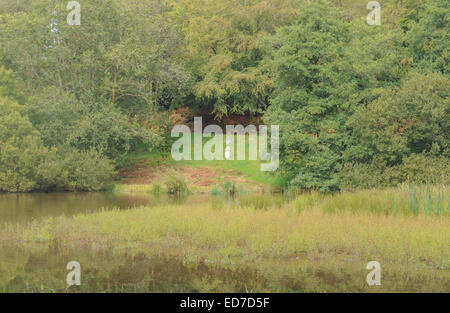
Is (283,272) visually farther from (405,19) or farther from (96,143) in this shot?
(405,19)

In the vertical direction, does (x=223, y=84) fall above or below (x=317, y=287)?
above

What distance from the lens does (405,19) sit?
3644cm

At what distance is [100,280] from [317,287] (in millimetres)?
4096

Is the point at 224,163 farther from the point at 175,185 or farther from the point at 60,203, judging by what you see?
the point at 60,203

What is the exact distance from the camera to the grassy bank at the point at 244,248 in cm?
1009

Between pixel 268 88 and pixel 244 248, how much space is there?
99.4ft

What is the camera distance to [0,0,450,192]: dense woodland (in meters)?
25.2

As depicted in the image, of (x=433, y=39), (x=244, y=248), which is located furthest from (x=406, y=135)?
(x=244, y=248)

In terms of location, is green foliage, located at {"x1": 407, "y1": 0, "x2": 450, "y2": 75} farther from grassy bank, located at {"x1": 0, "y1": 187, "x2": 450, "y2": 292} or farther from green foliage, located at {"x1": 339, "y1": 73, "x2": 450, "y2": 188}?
grassy bank, located at {"x1": 0, "y1": 187, "x2": 450, "y2": 292}

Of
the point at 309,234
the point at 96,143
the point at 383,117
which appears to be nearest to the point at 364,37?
the point at 383,117

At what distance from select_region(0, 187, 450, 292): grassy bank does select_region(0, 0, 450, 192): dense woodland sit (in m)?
9.14

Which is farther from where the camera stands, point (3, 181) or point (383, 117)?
point (3, 181)

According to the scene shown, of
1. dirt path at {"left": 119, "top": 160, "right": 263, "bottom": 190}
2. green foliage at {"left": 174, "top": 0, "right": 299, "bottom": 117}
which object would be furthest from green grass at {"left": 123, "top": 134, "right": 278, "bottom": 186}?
green foliage at {"left": 174, "top": 0, "right": 299, "bottom": 117}

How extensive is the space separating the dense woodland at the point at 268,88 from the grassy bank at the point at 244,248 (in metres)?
9.14
